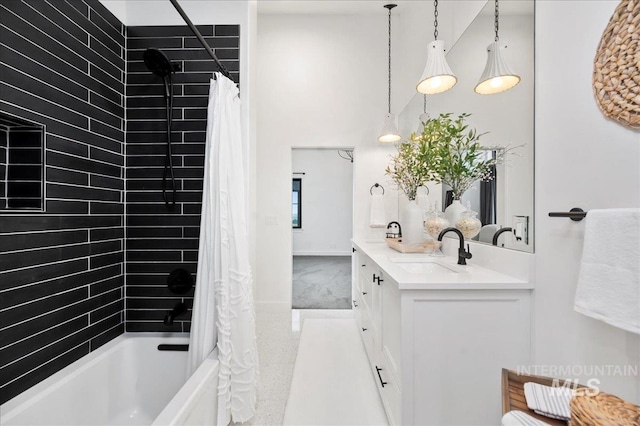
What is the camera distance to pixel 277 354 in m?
2.47

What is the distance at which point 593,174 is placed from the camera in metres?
1.01

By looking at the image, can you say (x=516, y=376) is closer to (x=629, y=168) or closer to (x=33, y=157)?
(x=629, y=168)

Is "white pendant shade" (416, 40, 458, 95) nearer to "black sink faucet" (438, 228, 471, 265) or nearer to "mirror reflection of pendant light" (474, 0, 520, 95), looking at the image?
"mirror reflection of pendant light" (474, 0, 520, 95)

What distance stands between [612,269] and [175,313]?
2018mm

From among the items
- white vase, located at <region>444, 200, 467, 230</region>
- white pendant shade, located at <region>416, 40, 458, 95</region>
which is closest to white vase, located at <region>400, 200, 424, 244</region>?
white vase, located at <region>444, 200, 467, 230</region>

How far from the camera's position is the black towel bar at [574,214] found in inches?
39.8

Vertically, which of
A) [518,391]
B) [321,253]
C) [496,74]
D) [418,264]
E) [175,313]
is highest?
[496,74]

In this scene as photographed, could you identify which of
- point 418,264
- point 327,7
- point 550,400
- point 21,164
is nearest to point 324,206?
point 327,7

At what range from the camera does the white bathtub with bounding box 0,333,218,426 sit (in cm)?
118

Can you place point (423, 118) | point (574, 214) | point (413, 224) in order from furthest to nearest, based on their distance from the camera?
point (423, 118) → point (413, 224) → point (574, 214)

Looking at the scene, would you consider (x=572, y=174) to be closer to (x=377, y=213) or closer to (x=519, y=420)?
(x=519, y=420)

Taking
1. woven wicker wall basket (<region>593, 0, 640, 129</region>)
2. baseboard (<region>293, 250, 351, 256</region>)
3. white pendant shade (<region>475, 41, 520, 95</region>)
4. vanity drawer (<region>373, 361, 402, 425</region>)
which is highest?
white pendant shade (<region>475, 41, 520, 95</region>)

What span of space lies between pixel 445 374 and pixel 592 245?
30.8 inches

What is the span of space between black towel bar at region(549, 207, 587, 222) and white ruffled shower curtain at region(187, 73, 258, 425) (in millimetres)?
1429
